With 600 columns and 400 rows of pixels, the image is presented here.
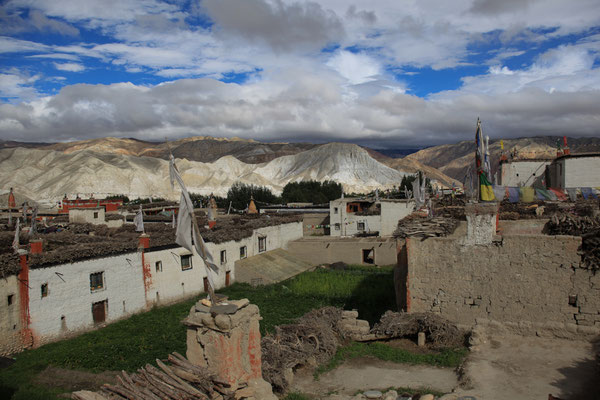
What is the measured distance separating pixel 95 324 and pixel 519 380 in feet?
55.6

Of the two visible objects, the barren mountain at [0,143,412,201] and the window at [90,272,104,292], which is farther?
the barren mountain at [0,143,412,201]

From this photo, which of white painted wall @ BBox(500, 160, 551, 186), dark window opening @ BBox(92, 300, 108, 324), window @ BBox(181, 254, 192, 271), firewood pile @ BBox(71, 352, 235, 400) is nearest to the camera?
firewood pile @ BBox(71, 352, 235, 400)

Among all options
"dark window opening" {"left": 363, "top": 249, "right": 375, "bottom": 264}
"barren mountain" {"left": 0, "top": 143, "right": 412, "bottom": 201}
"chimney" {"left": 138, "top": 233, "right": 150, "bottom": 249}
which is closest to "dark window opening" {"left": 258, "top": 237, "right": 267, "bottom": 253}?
"dark window opening" {"left": 363, "top": 249, "right": 375, "bottom": 264}

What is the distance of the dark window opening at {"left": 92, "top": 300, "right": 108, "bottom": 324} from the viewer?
1964 centimetres

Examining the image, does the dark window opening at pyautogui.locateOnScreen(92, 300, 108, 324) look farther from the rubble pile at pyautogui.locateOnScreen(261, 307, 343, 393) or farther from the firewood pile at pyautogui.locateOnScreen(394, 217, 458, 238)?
the firewood pile at pyautogui.locateOnScreen(394, 217, 458, 238)

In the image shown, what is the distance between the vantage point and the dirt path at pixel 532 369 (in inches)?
362

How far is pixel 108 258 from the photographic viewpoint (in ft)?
66.7

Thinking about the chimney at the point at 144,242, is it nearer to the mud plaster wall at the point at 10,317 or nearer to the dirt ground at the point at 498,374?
the mud plaster wall at the point at 10,317

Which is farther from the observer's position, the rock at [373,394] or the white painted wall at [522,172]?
the white painted wall at [522,172]

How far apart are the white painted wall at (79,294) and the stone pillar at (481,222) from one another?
1562 cm

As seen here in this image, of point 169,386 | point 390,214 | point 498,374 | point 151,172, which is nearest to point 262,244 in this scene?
point 390,214

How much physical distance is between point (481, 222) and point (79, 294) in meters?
16.2

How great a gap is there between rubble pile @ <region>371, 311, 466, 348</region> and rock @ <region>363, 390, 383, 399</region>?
10.7 ft

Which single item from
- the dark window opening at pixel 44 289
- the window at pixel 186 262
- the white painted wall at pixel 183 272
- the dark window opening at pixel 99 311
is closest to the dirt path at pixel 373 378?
the white painted wall at pixel 183 272
